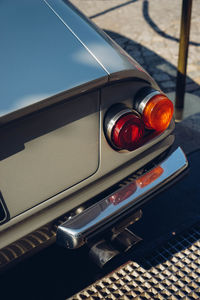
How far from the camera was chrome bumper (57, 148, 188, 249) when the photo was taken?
186 cm

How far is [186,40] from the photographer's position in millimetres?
3154

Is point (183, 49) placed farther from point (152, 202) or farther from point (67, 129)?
point (67, 129)

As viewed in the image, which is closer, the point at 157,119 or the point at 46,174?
the point at 46,174

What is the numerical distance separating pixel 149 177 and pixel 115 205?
0.93 ft

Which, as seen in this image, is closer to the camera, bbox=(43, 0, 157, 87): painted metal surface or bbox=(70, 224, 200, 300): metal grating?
bbox=(43, 0, 157, 87): painted metal surface

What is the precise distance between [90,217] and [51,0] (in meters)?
1.25

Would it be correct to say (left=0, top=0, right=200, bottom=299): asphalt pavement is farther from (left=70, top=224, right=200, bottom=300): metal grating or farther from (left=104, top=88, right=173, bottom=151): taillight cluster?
(left=104, top=88, right=173, bottom=151): taillight cluster

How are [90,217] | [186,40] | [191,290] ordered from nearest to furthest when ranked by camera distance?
[90,217] < [191,290] < [186,40]

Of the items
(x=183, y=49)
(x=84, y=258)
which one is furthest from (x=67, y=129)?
(x=183, y=49)

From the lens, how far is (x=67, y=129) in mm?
1728

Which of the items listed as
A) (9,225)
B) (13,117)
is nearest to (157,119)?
(13,117)

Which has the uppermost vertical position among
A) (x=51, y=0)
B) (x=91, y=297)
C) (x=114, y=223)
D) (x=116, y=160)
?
(x=51, y=0)

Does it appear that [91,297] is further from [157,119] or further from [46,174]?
[157,119]

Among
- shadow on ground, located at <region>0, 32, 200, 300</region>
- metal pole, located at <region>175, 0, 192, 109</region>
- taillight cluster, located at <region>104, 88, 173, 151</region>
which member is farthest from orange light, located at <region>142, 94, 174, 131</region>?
metal pole, located at <region>175, 0, 192, 109</region>
